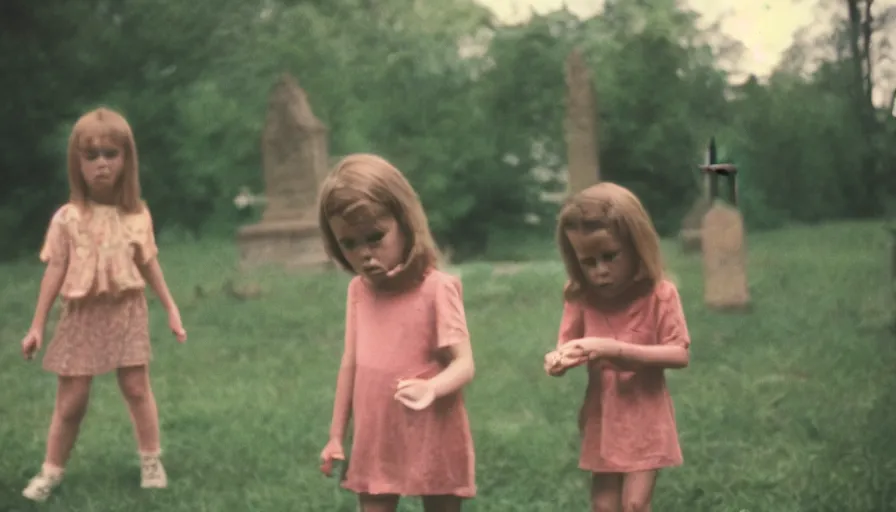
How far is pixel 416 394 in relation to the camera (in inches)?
76.7

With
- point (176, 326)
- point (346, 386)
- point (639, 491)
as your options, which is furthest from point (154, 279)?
point (639, 491)

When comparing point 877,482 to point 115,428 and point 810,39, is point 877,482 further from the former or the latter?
point 115,428

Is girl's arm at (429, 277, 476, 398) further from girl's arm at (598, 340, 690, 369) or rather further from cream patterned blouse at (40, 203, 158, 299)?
cream patterned blouse at (40, 203, 158, 299)

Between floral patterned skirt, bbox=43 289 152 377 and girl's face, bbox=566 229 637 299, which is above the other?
girl's face, bbox=566 229 637 299

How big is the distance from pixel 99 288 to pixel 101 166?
1.05ft

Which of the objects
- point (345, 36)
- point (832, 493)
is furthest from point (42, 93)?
point (832, 493)

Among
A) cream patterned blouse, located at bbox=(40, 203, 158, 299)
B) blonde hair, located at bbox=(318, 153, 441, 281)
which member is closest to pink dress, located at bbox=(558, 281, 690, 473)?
blonde hair, located at bbox=(318, 153, 441, 281)

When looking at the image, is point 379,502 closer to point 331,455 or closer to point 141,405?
point 331,455

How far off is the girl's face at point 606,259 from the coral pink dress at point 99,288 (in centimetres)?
131

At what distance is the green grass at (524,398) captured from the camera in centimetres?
282

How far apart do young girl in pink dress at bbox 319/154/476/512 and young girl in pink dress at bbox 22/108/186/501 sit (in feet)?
3.00

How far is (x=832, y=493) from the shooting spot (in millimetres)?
2715

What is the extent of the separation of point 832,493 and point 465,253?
4.38ft

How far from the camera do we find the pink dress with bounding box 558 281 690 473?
211 centimetres
